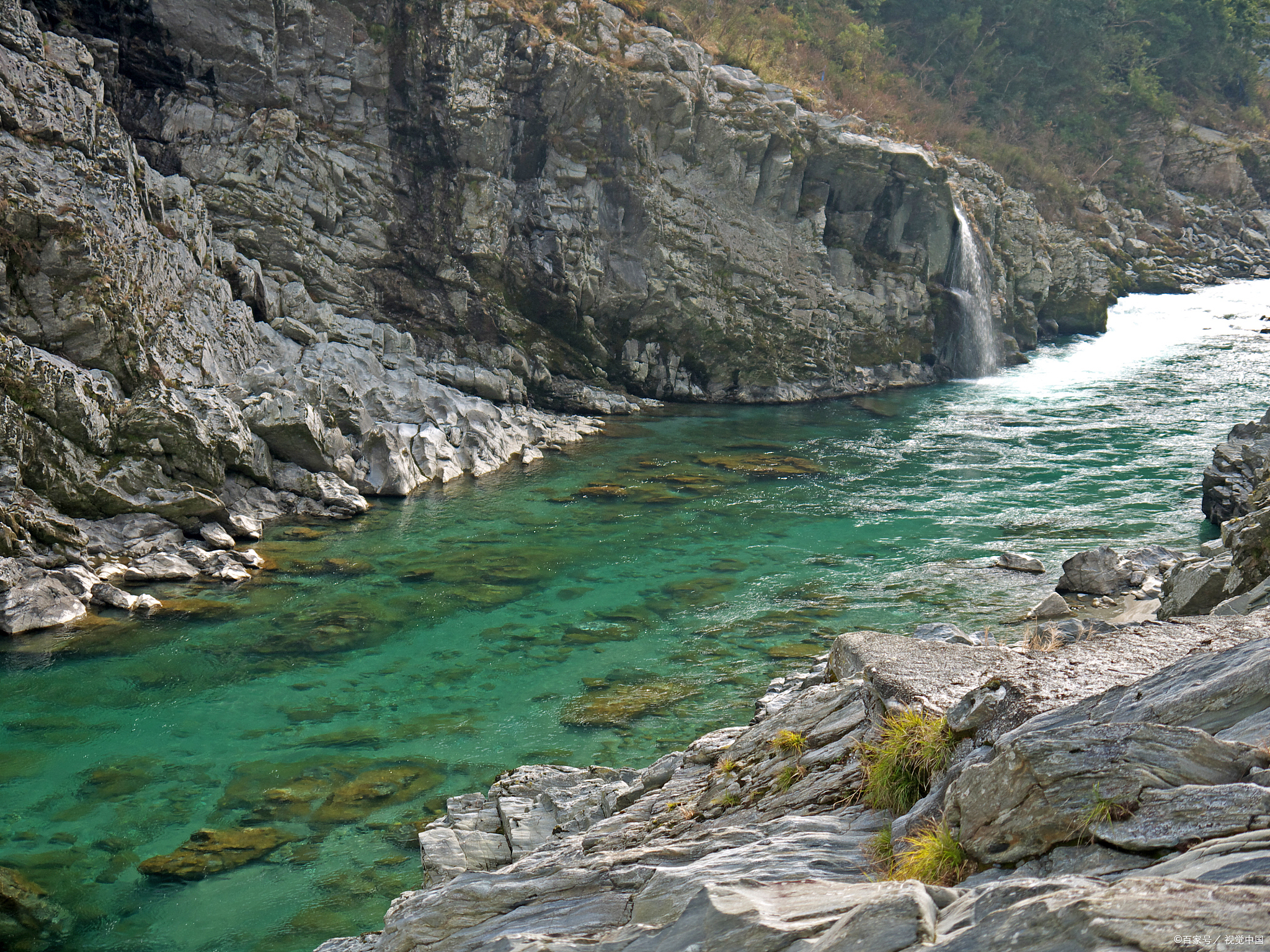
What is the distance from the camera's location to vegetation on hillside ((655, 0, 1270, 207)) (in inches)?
2047

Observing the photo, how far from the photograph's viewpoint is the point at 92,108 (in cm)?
2309

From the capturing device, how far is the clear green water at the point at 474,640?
10.4 metres

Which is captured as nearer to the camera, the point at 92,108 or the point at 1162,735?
the point at 1162,735

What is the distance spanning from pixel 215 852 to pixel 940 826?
8.74 meters

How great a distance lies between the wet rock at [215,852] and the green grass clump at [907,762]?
751cm

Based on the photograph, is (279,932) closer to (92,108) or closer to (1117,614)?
(1117,614)

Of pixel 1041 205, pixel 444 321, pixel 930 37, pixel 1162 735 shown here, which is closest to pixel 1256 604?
pixel 1162 735

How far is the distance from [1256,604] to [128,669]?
1544 cm

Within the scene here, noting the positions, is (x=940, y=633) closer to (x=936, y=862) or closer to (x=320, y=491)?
(x=936, y=862)

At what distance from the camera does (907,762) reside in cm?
585

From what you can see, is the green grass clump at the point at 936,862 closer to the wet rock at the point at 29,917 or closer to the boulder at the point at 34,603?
the wet rock at the point at 29,917

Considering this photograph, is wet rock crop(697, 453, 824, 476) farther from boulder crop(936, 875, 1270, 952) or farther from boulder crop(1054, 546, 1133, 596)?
boulder crop(936, 875, 1270, 952)

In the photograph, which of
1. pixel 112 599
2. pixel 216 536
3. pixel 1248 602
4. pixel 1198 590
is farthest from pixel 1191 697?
pixel 216 536

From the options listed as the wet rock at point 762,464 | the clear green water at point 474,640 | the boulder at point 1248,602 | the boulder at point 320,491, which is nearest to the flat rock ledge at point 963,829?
the boulder at point 1248,602
